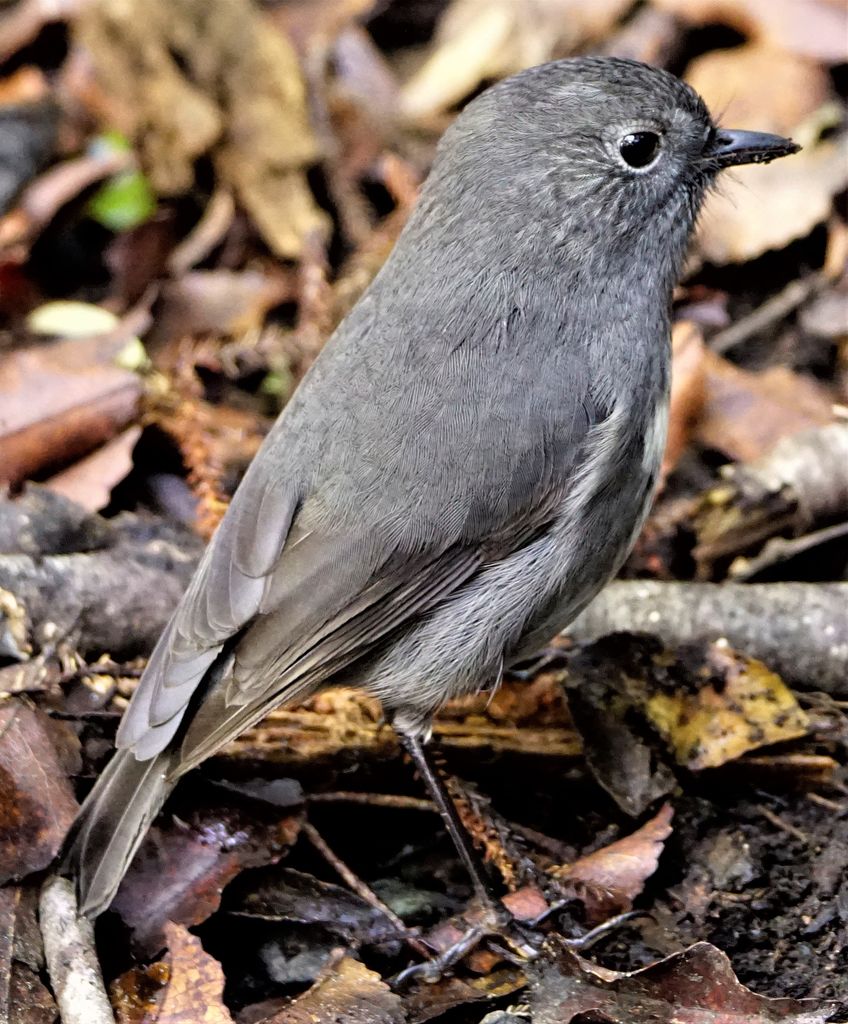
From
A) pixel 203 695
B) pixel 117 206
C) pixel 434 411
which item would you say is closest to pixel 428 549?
pixel 434 411

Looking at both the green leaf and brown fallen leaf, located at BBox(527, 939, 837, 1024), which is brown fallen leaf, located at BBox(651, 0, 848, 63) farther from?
brown fallen leaf, located at BBox(527, 939, 837, 1024)

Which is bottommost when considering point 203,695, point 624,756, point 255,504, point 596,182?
point 624,756

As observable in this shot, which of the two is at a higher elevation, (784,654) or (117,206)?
(117,206)

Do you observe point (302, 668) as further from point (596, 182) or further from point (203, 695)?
point (596, 182)

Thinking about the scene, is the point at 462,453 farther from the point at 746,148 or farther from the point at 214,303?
the point at 214,303

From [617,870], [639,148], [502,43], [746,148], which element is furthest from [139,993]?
[502,43]
